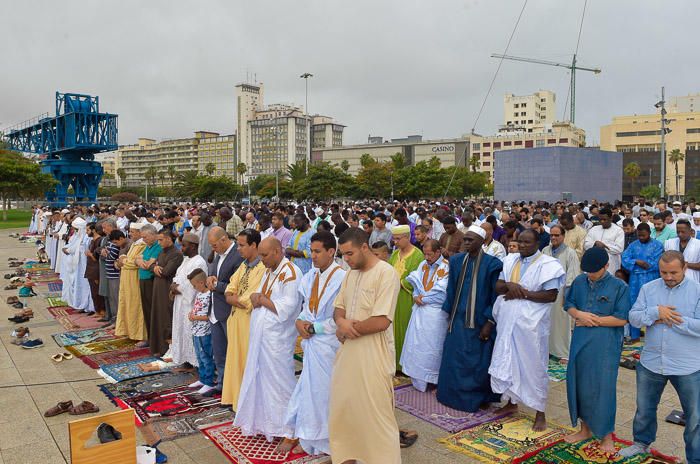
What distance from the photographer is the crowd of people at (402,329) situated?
12.3ft

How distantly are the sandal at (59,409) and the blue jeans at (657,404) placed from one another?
502 cm

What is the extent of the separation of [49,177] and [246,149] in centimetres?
8739

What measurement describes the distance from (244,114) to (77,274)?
12296 cm

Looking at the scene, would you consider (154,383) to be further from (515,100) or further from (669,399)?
(515,100)

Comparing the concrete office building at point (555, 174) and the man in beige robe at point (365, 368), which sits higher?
the concrete office building at point (555, 174)

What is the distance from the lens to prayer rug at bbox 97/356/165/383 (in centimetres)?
630

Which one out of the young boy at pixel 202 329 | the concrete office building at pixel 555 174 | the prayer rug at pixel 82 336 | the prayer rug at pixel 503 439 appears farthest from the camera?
the concrete office building at pixel 555 174

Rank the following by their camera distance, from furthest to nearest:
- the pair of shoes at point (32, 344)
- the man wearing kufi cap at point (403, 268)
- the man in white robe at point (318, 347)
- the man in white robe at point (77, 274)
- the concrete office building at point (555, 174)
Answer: the concrete office building at point (555, 174) → the man in white robe at point (77, 274) → the pair of shoes at point (32, 344) → the man wearing kufi cap at point (403, 268) → the man in white robe at point (318, 347)

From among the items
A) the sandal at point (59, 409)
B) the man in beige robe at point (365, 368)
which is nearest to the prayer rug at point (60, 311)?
the sandal at point (59, 409)

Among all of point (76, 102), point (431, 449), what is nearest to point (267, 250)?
point (431, 449)

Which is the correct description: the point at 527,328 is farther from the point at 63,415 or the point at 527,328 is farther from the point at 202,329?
the point at 63,415

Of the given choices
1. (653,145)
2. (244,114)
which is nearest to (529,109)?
(653,145)

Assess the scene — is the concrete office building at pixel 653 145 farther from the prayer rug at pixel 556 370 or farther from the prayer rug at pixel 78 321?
the prayer rug at pixel 78 321

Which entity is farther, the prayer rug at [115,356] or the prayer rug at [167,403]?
the prayer rug at [115,356]
